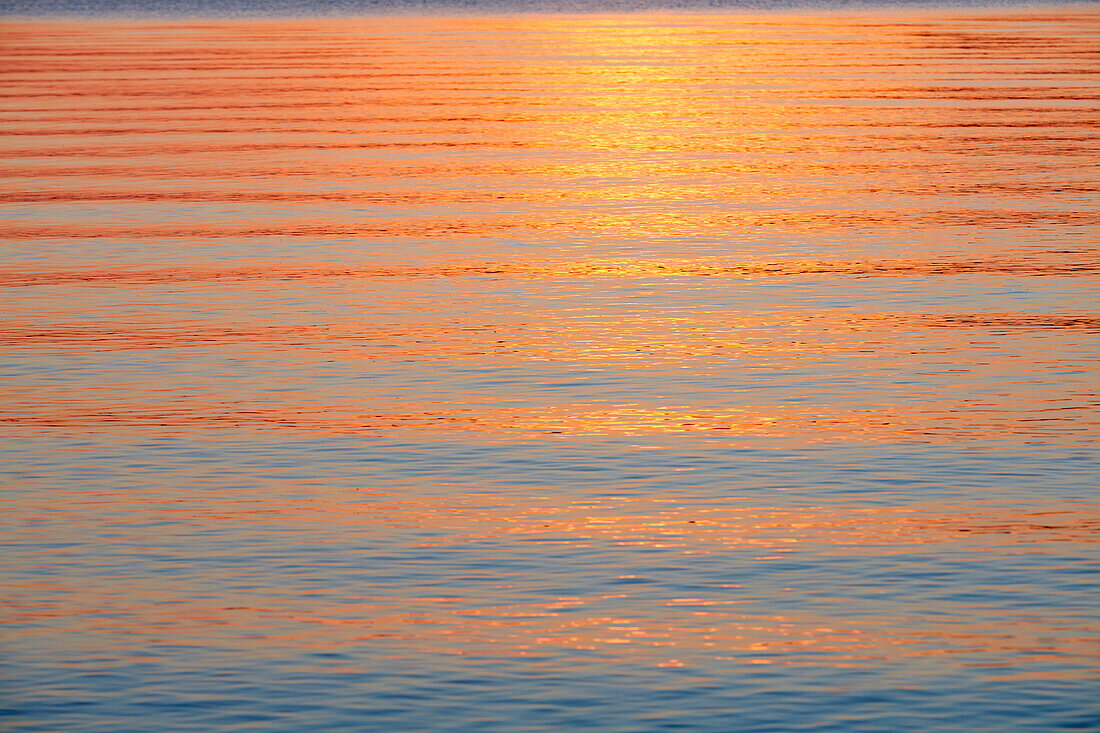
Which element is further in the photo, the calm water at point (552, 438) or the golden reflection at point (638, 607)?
the golden reflection at point (638, 607)

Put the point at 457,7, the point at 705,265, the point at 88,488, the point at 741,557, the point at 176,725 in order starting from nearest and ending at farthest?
1. the point at 176,725
2. the point at 741,557
3. the point at 88,488
4. the point at 705,265
5. the point at 457,7

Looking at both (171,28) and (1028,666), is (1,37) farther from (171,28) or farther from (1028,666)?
(1028,666)

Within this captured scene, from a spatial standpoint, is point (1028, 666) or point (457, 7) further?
point (457, 7)

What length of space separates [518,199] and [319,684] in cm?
815

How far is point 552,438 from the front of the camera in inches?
257

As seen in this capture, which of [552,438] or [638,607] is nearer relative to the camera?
[638,607]

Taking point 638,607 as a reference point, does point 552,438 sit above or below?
above

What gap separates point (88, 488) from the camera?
6.00 m

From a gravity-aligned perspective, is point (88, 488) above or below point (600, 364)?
below

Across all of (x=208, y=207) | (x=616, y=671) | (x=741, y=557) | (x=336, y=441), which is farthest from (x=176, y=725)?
(x=208, y=207)

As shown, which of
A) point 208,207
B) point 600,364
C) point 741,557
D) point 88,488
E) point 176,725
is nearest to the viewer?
point 176,725

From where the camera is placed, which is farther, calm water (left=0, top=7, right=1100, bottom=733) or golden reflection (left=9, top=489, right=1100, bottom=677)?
golden reflection (left=9, top=489, right=1100, bottom=677)

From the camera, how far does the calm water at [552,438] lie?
4.43 m

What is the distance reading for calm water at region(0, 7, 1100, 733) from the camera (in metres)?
4.43
